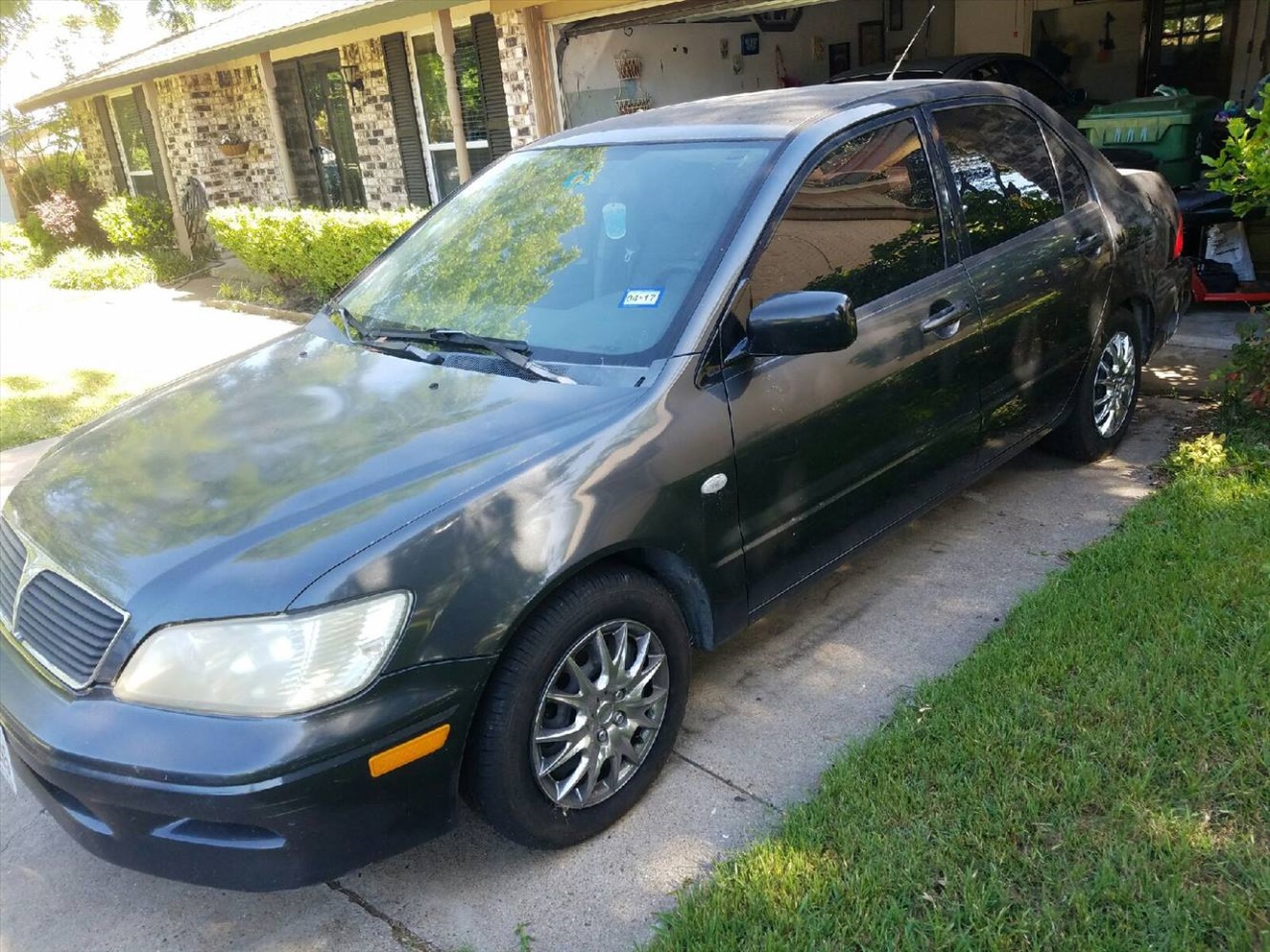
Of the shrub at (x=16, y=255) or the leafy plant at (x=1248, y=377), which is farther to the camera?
the shrub at (x=16, y=255)

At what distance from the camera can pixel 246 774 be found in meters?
2.04

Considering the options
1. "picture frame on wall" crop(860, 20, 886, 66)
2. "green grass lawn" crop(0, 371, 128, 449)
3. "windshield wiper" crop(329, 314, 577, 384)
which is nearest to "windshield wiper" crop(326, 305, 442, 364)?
"windshield wiper" crop(329, 314, 577, 384)

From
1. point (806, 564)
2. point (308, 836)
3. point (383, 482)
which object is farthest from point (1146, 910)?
point (383, 482)

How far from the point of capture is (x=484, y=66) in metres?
11.0

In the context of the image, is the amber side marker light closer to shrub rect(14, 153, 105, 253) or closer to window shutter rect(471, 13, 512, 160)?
window shutter rect(471, 13, 512, 160)

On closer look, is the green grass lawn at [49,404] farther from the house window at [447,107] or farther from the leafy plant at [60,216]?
the leafy plant at [60,216]

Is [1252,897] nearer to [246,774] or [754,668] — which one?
[754,668]

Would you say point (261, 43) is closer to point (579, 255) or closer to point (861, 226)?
point (579, 255)

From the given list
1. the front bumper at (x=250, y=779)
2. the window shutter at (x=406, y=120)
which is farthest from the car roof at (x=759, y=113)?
the window shutter at (x=406, y=120)

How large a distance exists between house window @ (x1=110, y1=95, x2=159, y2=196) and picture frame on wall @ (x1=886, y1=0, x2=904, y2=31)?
12449 millimetres

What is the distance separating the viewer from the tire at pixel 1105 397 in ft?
14.5

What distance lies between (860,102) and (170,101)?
51.4 ft

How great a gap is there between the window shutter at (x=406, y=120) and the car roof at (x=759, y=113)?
9.28m

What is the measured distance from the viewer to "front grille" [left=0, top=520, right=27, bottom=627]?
2583mm
